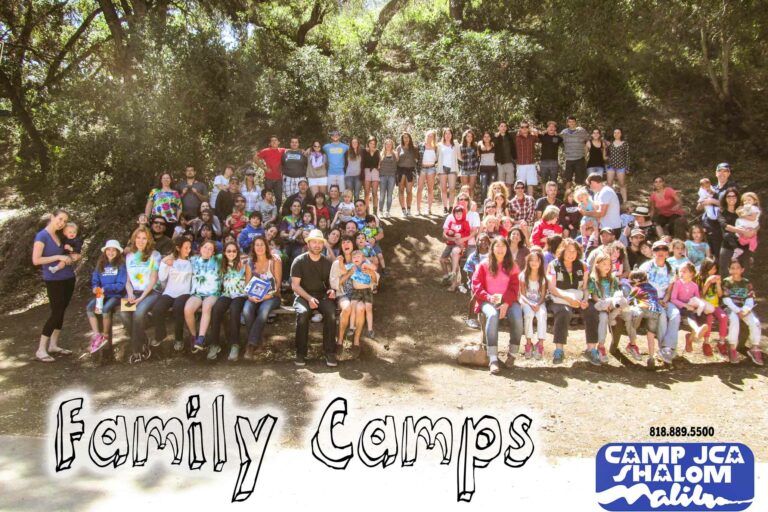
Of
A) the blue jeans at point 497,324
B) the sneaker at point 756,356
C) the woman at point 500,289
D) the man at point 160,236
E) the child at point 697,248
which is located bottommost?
the sneaker at point 756,356

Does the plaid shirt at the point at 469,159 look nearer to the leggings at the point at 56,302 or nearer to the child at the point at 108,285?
the child at the point at 108,285

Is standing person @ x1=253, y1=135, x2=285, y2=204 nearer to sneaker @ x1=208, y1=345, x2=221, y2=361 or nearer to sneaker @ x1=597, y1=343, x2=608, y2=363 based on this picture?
sneaker @ x1=208, y1=345, x2=221, y2=361

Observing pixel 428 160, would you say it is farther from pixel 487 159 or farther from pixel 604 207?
pixel 604 207

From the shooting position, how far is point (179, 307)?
8.12 metres

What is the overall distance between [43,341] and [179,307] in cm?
169

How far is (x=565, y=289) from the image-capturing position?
7.91 m

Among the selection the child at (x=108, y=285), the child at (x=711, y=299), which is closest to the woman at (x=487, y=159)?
the child at (x=711, y=299)

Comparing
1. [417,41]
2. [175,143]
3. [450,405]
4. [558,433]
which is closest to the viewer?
[558,433]

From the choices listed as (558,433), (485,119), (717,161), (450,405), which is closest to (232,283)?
(450,405)

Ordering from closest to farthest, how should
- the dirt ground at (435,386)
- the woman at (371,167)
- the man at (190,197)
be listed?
1. the dirt ground at (435,386)
2. the man at (190,197)
3. the woman at (371,167)

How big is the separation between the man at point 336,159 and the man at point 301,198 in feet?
3.04

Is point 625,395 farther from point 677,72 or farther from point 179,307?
point 677,72

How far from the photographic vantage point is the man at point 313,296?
774 centimetres

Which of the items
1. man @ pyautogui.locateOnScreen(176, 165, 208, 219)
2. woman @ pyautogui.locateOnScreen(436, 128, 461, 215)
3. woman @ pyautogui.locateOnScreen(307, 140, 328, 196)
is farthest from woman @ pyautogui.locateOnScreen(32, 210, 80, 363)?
woman @ pyautogui.locateOnScreen(436, 128, 461, 215)
